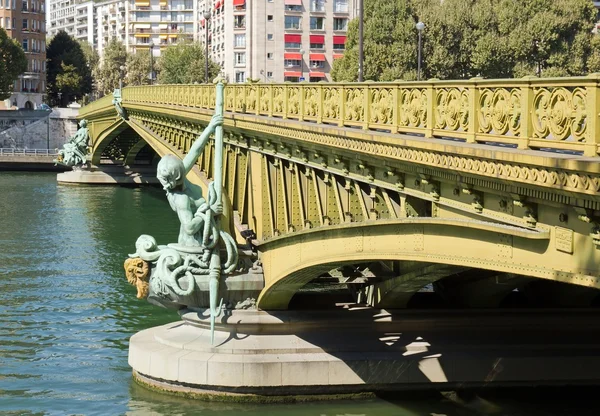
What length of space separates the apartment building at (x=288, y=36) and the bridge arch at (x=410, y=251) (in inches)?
3353

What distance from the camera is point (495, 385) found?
942 inches

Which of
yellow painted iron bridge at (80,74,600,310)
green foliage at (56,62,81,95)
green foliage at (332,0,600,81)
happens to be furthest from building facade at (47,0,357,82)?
yellow painted iron bridge at (80,74,600,310)

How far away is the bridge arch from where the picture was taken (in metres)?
12.6

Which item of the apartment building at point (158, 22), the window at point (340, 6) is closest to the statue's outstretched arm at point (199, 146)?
the window at point (340, 6)

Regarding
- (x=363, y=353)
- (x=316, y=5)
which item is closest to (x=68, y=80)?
(x=316, y=5)

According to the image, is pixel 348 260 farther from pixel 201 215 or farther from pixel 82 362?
pixel 82 362

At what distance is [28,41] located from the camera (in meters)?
139

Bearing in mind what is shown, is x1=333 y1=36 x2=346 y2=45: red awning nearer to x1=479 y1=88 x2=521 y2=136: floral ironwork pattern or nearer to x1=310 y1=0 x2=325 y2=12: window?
x1=310 y1=0 x2=325 y2=12: window

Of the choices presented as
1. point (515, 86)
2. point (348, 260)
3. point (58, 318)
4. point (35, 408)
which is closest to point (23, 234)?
point (58, 318)

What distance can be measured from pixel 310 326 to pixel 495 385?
12.5 feet

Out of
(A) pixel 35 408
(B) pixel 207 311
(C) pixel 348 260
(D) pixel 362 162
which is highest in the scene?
(D) pixel 362 162

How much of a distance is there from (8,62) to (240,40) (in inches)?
937

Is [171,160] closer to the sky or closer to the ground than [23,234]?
closer to the sky

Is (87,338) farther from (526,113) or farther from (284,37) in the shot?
(284,37)
